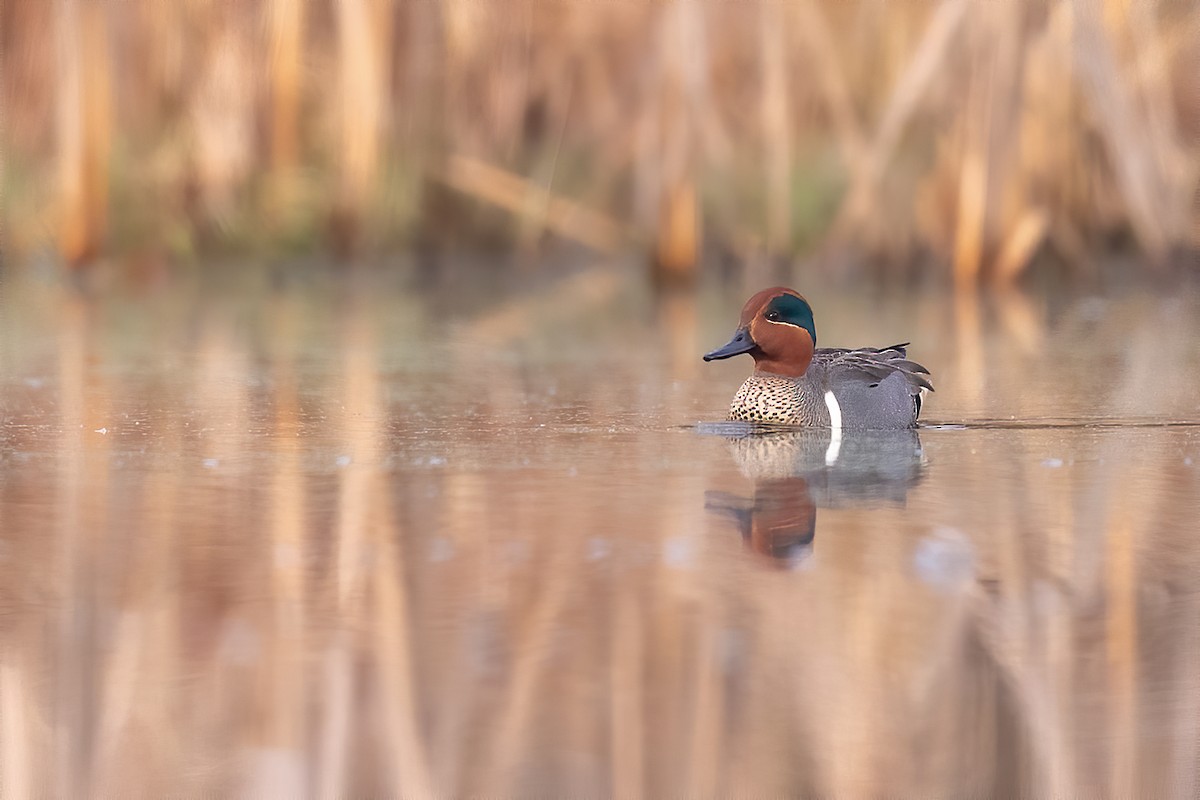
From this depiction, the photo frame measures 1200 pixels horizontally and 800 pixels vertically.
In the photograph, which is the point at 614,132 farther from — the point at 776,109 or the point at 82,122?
the point at 82,122

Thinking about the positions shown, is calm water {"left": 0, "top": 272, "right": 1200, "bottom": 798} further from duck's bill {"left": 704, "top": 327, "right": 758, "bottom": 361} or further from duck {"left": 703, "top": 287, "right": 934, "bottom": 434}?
duck's bill {"left": 704, "top": 327, "right": 758, "bottom": 361}

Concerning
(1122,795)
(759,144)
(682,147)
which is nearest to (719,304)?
(682,147)

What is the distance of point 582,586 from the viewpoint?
430 centimetres

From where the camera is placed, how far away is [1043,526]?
16.6ft

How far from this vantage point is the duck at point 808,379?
22.5 feet

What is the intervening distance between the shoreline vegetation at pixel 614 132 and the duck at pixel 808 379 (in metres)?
4.40

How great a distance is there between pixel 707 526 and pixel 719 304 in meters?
6.44

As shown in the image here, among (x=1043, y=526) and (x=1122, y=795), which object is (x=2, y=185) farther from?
(x=1122, y=795)

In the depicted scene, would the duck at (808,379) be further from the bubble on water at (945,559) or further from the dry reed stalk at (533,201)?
the dry reed stalk at (533,201)

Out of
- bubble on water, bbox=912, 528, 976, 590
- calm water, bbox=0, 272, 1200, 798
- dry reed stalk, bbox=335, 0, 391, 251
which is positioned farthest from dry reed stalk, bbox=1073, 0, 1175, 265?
bubble on water, bbox=912, 528, 976, 590

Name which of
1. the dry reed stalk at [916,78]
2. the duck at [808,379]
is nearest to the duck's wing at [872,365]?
the duck at [808,379]

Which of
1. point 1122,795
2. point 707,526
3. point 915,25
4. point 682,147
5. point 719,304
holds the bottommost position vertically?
point 1122,795

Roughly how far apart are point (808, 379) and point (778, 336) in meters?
0.19

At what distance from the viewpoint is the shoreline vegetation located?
37.7 ft
